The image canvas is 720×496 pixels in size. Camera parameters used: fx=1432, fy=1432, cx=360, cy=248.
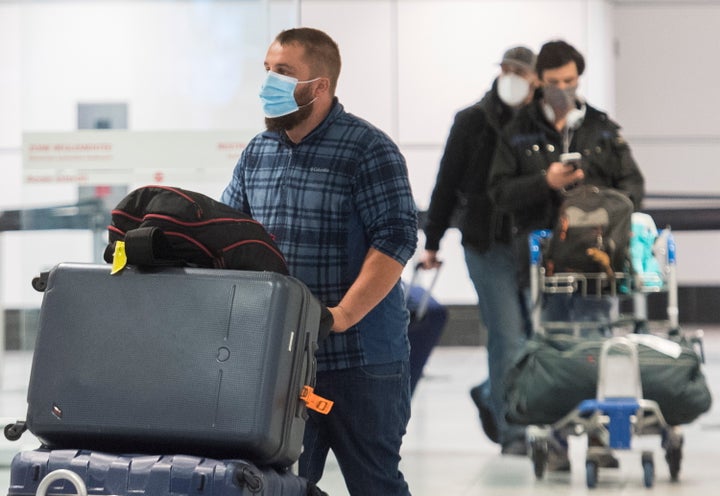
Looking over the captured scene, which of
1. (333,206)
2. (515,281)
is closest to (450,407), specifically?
(515,281)

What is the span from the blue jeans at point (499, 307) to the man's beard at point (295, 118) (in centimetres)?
255

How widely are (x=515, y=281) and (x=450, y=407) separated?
81.2 inches

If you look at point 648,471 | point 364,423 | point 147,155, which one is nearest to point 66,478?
point 364,423

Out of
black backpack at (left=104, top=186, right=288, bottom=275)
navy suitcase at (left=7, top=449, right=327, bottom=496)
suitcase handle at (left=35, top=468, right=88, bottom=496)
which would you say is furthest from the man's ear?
suitcase handle at (left=35, top=468, right=88, bottom=496)

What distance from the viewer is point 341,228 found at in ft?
10.0

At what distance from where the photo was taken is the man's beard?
3.08 metres

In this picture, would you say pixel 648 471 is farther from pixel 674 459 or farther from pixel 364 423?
pixel 364 423

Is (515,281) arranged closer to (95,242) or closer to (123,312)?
(95,242)

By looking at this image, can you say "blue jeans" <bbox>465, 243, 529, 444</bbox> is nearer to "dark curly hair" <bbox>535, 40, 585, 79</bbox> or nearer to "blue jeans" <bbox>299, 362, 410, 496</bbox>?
"dark curly hair" <bbox>535, 40, 585, 79</bbox>

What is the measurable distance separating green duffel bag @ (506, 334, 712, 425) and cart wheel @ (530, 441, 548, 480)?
0.17m

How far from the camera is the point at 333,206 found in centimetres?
304

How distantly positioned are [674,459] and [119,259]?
3.11m

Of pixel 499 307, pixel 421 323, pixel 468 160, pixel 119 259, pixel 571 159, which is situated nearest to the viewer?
pixel 119 259

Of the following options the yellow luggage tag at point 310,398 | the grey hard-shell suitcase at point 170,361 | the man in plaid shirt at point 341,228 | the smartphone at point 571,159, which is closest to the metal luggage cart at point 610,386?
the smartphone at point 571,159
